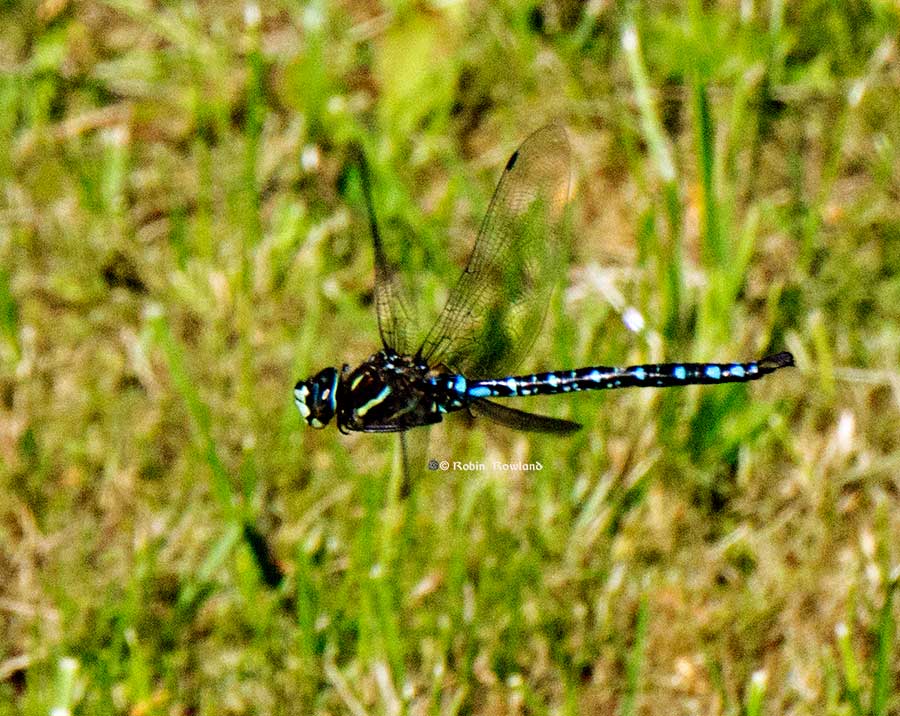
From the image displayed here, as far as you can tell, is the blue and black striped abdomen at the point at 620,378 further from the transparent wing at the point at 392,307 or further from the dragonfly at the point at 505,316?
the transparent wing at the point at 392,307

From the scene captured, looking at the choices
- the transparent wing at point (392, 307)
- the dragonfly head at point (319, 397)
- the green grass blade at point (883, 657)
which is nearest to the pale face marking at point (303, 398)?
the dragonfly head at point (319, 397)

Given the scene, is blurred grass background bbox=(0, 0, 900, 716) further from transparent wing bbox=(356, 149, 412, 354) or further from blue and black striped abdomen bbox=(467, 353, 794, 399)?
transparent wing bbox=(356, 149, 412, 354)

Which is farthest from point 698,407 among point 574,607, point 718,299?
point 574,607

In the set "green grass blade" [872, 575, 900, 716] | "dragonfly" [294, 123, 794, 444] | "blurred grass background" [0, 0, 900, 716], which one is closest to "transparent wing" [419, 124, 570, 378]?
"dragonfly" [294, 123, 794, 444]

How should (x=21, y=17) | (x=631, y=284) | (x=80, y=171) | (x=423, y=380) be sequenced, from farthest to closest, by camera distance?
(x=21, y=17) < (x=80, y=171) < (x=631, y=284) < (x=423, y=380)

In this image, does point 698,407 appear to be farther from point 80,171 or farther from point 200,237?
point 80,171
